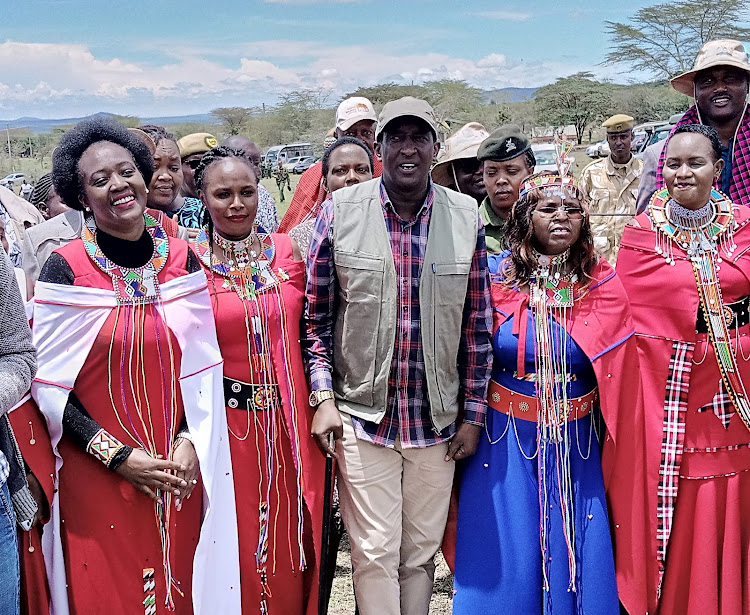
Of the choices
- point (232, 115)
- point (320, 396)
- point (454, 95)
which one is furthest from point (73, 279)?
point (232, 115)

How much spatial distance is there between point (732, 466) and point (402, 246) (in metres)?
1.70

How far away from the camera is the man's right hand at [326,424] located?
3.13m

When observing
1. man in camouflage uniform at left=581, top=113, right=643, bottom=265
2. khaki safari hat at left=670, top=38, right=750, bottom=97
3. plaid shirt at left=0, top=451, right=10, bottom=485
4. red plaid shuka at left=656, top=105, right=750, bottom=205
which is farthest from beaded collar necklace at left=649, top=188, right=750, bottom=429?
man in camouflage uniform at left=581, top=113, right=643, bottom=265

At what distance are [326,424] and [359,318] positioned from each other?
0.44 metres

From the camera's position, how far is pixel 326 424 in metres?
3.13

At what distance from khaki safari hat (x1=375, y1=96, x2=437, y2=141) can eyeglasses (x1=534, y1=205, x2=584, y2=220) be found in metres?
0.56

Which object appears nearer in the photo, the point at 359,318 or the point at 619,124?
the point at 359,318

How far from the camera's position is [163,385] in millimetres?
2961

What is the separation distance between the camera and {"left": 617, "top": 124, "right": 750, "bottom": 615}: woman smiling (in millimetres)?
3330

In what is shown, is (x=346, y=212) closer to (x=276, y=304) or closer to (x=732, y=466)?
(x=276, y=304)

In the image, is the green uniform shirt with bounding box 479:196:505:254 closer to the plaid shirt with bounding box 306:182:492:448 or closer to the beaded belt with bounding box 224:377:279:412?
the plaid shirt with bounding box 306:182:492:448

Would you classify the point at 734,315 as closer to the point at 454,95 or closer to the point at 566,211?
the point at 566,211

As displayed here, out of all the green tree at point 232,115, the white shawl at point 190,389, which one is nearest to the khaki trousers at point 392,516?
the white shawl at point 190,389

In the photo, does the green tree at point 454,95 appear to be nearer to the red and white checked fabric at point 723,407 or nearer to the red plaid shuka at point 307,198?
the red plaid shuka at point 307,198
